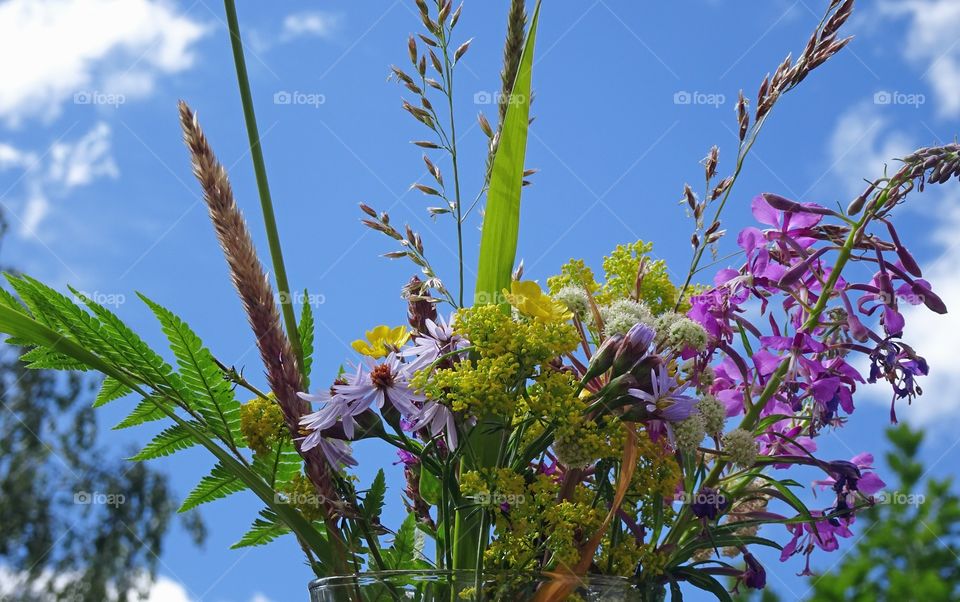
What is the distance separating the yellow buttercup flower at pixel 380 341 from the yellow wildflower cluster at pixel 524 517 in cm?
26

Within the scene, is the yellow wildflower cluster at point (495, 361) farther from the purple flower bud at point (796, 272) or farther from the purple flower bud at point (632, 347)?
the purple flower bud at point (796, 272)

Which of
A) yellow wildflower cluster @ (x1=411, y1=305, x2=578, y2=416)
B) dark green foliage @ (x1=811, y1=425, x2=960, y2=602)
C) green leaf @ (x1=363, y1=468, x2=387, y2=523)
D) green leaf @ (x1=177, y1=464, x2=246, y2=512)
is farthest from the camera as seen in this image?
dark green foliage @ (x1=811, y1=425, x2=960, y2=602)

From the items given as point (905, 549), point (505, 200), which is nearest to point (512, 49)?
point (505, 200)

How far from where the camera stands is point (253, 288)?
1148 mm

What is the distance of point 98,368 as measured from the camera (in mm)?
1281

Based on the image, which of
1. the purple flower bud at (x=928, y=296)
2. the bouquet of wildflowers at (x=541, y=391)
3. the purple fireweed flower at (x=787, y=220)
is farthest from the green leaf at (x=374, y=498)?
the purple flower bud at (x=928, y=296)

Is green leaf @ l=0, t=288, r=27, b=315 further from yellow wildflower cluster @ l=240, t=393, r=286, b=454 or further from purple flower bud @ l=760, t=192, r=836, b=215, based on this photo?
purple flower bud @ l=760, t=192, r=836, b=215

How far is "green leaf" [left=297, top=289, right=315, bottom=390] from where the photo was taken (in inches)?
51.6

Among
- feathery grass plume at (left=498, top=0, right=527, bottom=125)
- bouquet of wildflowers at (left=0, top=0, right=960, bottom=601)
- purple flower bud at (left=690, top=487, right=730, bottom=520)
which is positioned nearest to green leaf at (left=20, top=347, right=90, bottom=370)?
bouquet of wildflowers at (left=0, top=0, right=960, bottom=601)

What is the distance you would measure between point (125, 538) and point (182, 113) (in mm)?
8482

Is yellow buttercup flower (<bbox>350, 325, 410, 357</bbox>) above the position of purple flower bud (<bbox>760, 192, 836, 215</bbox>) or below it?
below

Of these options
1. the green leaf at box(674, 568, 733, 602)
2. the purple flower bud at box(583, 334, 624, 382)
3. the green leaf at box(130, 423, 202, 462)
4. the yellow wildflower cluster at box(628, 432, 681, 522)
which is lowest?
the green leaf at box(674, 568, 733, 602)

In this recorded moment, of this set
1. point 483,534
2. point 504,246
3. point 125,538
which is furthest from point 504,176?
point 125,538

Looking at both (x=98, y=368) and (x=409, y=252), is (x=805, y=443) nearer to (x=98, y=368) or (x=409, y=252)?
(x=409, y=252)
